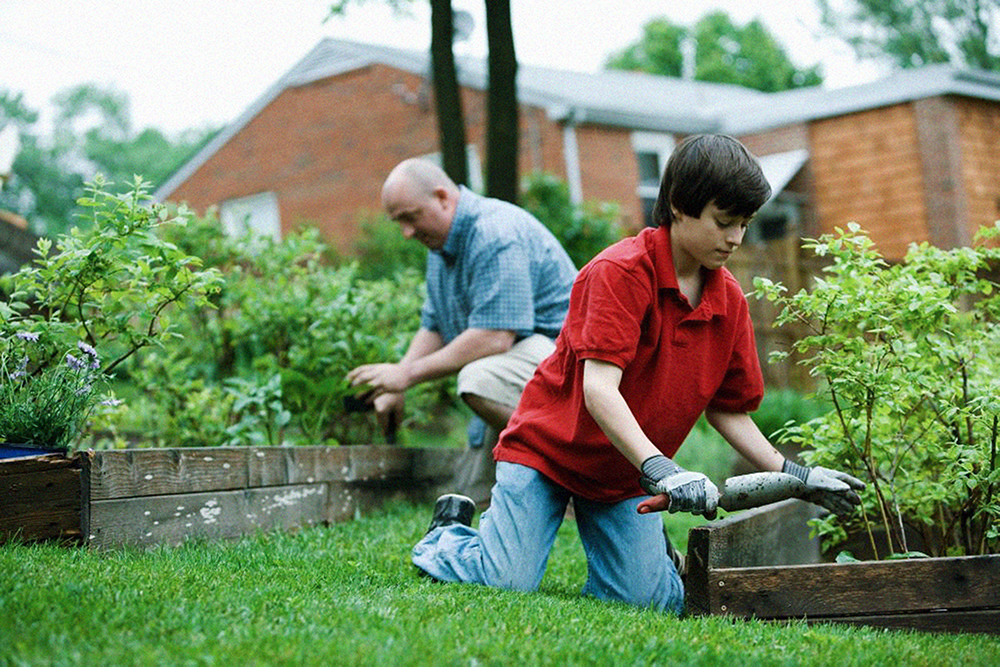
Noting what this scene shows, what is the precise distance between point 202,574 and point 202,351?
3.36 m

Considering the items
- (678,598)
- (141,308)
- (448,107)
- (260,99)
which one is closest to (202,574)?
(141,308)

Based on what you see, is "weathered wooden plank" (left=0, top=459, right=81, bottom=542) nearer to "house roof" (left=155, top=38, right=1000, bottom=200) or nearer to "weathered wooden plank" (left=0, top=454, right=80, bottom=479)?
"weathered wooden plank" (left=0, top=454, right=80, bottom=479)

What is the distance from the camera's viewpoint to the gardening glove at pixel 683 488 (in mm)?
3027

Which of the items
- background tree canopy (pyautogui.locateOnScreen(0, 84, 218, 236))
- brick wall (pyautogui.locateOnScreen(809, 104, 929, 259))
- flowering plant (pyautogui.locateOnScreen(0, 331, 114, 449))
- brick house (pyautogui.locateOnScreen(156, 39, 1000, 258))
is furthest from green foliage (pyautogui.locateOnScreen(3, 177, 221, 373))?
background tree canopy (pyautogui.locateOnScreen(0, 84, 218, 236))

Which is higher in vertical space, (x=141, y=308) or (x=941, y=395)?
(x=141, y=308)

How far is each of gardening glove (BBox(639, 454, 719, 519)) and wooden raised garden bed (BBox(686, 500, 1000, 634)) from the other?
13.9 inches

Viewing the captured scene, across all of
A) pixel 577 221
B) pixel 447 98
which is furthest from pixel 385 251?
pixel 447 98

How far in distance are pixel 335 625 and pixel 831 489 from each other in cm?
161

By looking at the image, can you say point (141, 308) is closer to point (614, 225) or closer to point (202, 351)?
point (202, 351)

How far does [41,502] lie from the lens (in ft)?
11.7

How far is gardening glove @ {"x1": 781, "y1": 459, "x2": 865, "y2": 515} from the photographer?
11.5ft

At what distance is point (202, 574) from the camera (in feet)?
10.9

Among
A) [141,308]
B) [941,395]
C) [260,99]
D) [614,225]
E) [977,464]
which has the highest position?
[260,99]

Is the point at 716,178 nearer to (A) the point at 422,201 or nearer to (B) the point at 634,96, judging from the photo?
(A) the point at 422,201
